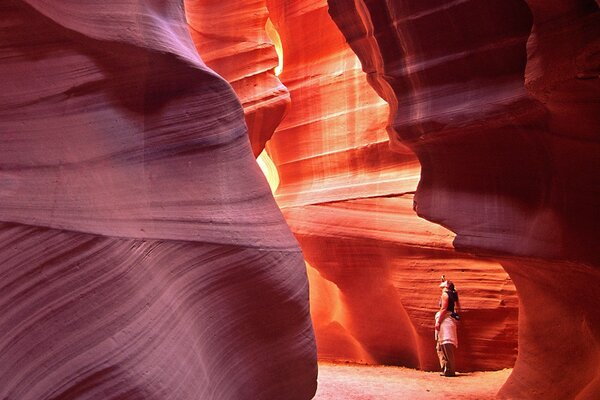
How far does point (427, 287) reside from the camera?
26.4ft

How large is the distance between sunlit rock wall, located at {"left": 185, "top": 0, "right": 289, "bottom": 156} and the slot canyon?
3.47m

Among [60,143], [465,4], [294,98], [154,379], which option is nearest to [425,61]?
[465,4]

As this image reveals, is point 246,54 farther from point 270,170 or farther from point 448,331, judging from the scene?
point 448,331

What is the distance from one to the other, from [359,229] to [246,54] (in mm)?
3438

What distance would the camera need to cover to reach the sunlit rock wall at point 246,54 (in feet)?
31.2

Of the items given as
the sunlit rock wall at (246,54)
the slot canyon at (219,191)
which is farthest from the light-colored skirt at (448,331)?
the sunlit rock wall at (246,54)

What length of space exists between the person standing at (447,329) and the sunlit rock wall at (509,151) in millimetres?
1537

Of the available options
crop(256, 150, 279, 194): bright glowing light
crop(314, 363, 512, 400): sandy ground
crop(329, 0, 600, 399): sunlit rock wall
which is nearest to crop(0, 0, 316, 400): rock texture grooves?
crop(329, 0, 600, 399): sunlit rock wall

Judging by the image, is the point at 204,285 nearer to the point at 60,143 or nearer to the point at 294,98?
the point at 60,143

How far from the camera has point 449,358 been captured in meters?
7.34

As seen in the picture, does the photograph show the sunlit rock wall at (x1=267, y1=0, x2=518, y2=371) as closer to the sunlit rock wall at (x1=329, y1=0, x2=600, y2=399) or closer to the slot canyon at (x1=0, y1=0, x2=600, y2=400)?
the sunlit rock wall at (x1=329, y1=0, x2=600, y2=399)

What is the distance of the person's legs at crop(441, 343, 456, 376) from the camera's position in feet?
23.9

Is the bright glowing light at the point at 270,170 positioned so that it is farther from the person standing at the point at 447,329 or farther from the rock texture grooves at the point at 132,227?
the rock texture grooves at the point at 132,227

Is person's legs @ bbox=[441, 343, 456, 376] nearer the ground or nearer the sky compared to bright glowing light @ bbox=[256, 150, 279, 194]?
nearer the ground
